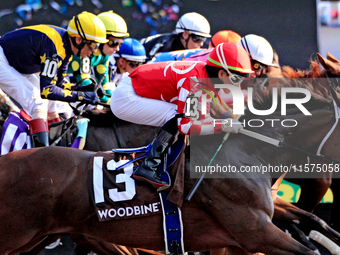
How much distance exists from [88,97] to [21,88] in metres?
0.60

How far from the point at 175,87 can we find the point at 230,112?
429 mm

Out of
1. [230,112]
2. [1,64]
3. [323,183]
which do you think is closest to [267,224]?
[230,112]

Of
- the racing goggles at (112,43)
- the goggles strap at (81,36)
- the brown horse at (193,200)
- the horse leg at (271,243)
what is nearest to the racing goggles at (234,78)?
the brown horse at (193,200)

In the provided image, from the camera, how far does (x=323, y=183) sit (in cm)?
441

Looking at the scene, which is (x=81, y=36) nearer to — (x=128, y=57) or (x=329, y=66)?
(x=128, y=57)

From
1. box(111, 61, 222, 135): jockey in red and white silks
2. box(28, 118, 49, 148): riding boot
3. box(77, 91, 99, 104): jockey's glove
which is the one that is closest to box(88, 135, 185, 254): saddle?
box(111, 61, 222, 135): jockey in red and white silks

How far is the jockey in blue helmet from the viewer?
5.38 m

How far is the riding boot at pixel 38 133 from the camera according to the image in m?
3.63

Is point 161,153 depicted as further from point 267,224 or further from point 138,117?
point 267,224

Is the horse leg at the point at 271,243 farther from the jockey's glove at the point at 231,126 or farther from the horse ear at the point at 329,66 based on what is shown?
the horse ear at the point at 329,66

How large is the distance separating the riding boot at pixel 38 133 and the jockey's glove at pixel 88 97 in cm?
43

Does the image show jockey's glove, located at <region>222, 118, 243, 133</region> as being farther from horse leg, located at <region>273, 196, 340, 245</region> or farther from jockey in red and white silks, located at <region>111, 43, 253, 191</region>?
horse leg, located at <region>273, 196, 340, 245</region>

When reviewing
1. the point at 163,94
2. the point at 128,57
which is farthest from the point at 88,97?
the point at 128,57

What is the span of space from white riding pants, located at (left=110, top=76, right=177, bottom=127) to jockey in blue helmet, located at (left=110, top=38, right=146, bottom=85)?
6.50ft
